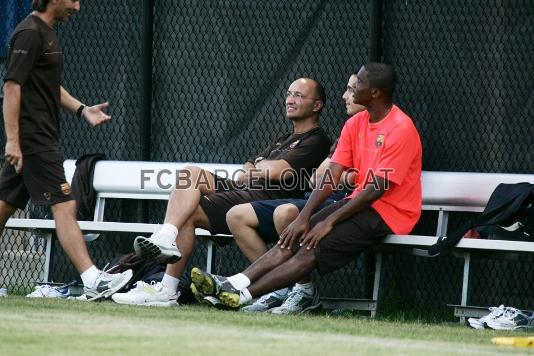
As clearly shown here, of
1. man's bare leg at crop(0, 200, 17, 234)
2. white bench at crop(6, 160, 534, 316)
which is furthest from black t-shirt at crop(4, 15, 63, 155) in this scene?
white bench at crop(6, 160, 534, 316)

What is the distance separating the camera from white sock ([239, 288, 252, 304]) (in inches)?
278

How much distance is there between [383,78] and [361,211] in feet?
2.89

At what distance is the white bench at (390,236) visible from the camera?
7.36 meters

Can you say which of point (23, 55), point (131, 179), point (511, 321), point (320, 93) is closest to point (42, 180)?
point (23, 55)

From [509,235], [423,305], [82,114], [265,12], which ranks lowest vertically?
[423,305]

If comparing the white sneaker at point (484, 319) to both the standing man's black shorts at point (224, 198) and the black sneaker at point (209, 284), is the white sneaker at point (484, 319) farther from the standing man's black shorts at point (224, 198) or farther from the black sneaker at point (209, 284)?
the standing man's black shorts at point (224, 198)

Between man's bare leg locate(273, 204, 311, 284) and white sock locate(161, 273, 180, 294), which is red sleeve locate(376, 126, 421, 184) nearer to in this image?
man's bare leg locate(273, 204, 311, 284)

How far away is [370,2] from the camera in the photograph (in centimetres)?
846

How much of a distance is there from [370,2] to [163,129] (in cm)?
189

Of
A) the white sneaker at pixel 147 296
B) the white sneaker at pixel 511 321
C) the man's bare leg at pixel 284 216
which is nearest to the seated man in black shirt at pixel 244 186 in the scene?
the white sneaker at pixel 147 296

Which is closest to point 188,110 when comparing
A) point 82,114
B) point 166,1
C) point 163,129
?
point 163,129

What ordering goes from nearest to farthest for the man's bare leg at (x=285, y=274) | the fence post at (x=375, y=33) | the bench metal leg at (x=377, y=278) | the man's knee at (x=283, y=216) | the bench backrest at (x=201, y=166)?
the man's bare leg at (x=285, y=274) < the man's knee at (x=283, y=216) < the bench metal leg at (x=377, y=278) < the bench backrest at (x=201, y=166) < the fence post at (x=375, y=33)

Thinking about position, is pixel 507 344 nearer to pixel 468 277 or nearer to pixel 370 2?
pixel 468 277

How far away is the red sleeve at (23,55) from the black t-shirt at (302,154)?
6.05 ft
